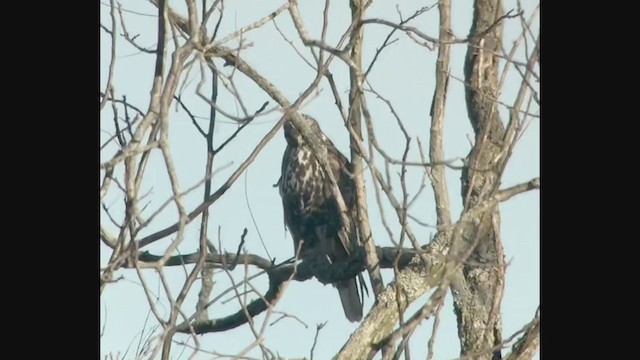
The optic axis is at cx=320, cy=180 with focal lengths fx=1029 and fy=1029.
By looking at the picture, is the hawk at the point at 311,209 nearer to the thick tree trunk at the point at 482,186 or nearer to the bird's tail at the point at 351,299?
the bird's tail at the point at 351,299

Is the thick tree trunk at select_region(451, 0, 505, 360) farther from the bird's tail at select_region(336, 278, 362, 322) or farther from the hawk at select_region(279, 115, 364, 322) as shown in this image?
the bird's tail at select_region(336, 278, 362, 322)

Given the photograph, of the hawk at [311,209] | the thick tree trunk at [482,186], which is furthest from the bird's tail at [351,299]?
the thick tree trunk at [482,186]

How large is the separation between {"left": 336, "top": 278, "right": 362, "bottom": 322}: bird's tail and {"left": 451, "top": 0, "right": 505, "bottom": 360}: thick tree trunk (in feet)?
7.58

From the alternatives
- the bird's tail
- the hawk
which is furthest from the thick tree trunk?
the bird's tail

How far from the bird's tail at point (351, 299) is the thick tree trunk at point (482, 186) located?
2.31 meters

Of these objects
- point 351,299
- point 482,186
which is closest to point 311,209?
point 351,299

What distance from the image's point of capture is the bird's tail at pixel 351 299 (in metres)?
6.11

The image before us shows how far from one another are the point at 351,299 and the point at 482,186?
8.65 feet

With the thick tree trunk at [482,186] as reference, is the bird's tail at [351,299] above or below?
above

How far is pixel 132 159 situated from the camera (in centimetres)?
223

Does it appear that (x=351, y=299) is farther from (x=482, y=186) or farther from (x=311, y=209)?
(x=482, y=186)
